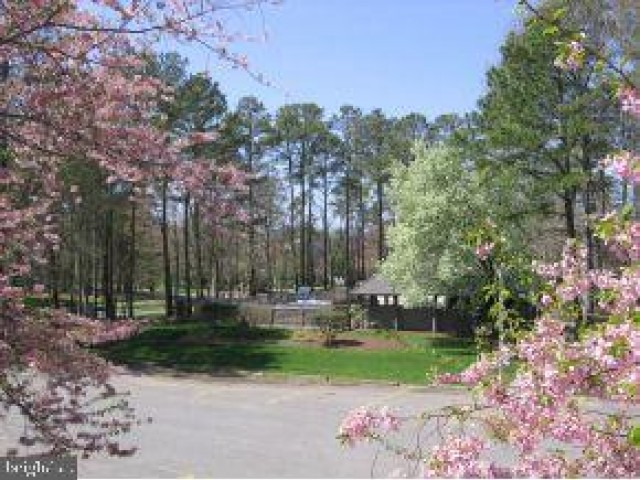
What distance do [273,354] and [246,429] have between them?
43.5ft

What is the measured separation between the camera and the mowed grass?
2877 centimetres

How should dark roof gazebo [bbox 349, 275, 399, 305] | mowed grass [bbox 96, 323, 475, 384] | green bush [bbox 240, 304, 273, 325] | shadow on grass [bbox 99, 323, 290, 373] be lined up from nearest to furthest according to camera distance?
mowed grass [bbox 96, 323, 475, 384] → shadow on grass [bbox 99, 323, 290, 373] → green bush [bbox 240, 304, 273, 325] → dark roof gazebo [bbox 349, 275, 399, 305]

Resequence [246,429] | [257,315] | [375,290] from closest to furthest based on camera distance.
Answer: [246,429] < [257,315] < [375,290]

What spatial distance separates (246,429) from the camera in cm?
1955

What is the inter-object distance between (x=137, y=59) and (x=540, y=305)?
267 centimetres

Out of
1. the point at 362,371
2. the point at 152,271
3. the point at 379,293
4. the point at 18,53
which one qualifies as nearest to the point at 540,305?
the point at 18,53

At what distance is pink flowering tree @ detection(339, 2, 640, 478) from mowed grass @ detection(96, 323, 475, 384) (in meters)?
20.8

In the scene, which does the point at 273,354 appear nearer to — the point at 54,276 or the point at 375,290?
the point at 54,276

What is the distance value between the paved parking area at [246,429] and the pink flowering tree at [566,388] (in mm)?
9417

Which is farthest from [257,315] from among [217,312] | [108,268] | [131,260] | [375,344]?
[131,260]

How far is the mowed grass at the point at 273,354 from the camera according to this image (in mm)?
28766

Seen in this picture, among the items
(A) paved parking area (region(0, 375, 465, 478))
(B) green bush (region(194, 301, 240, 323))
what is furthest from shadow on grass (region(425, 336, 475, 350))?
(B) green bush (region(194, 301, 240, 323))

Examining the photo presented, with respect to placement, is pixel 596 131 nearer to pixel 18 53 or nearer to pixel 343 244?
pixel 18 53

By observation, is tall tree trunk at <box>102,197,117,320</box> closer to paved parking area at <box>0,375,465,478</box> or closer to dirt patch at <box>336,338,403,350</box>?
dirt patch at <box>336,338,403,350</box>
